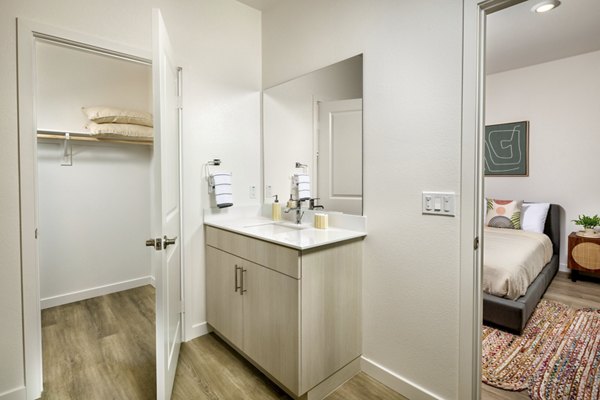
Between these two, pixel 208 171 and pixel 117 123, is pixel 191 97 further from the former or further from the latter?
pixel 117 123

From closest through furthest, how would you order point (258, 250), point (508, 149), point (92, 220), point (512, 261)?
1. point (258, 250)
2. point (512, 261)
3. point (92, 220)
4. point (508, 149)

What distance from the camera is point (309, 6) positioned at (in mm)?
2189

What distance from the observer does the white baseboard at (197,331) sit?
2.29m

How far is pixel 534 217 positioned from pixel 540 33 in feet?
6.66

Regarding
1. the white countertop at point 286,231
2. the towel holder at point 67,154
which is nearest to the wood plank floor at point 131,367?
the white countertop at point 286,231

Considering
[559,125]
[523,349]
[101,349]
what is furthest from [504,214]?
[101,349]

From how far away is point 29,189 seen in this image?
5.40 feet

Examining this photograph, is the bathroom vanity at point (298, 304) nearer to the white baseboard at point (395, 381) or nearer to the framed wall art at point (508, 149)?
the white baseboard at point (395, 381)

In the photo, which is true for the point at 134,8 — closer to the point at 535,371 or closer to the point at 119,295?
the point at 119,295

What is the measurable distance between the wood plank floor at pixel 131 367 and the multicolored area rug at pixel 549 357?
0.80 m

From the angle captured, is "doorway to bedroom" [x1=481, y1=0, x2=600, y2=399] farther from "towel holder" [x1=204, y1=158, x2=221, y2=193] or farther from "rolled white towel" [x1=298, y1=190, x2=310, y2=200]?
"towel holder" [x1=204, y1=158, x2=221, y2=193]

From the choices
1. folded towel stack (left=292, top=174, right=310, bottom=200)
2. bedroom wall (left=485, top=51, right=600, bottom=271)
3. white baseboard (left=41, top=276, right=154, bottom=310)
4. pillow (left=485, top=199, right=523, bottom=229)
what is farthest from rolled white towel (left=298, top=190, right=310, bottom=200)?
bedroom wall (left=485, top=51, right=600, bottom=271)

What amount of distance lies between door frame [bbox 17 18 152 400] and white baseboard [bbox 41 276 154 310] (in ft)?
4.83

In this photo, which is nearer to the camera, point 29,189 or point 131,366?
point 29,189
